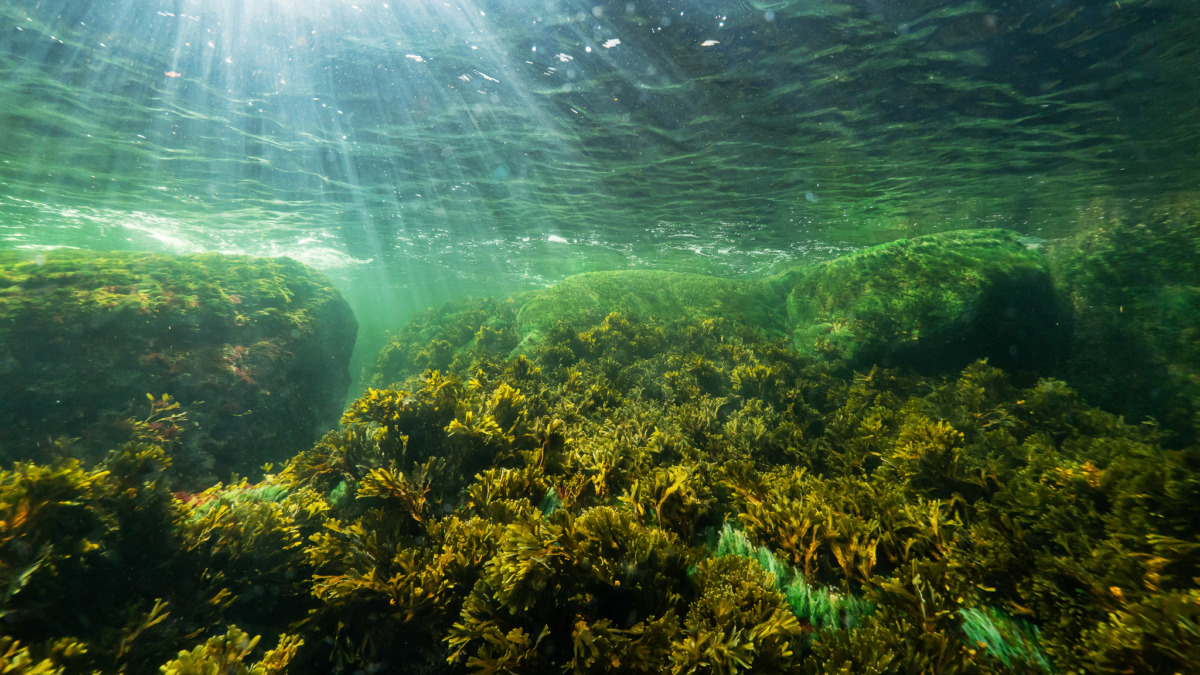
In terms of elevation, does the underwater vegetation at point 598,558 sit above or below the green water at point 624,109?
below

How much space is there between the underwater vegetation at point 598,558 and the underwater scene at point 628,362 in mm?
34

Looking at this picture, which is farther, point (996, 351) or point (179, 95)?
point (179, 95)

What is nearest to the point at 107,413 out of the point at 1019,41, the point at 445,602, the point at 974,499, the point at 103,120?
the point at 445,602

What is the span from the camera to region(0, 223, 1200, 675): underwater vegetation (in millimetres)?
2529

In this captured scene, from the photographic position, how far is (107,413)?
7359 mm

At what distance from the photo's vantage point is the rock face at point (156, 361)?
7090mm

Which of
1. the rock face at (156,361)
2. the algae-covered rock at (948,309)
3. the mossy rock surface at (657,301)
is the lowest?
the rock face at (156,361)

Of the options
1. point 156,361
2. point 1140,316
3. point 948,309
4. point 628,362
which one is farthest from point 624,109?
point 156,361

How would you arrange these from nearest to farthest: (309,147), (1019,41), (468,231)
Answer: (1019,41)
(309,147)
(468,231)

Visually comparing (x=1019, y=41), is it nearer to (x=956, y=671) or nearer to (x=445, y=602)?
(x=956, y=671)

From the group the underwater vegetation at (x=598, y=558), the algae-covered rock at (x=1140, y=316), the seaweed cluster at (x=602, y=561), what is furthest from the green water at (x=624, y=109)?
the seaweed cluster at (x=602, y=561)

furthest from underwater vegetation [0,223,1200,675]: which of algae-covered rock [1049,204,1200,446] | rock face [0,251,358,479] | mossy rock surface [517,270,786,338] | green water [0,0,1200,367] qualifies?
mossy rock surface [517,270,786,338]

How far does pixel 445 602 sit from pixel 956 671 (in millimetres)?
3599

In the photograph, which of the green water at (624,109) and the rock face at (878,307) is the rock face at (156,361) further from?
the green water at (624,109)
